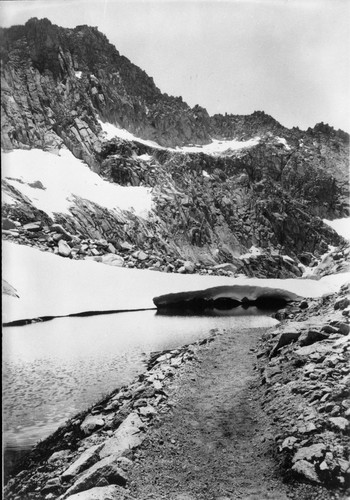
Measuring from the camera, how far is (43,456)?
243cm

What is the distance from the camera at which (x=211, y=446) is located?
242 cm

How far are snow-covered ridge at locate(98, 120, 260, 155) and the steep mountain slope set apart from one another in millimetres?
15

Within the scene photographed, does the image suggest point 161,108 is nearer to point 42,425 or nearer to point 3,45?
point 3,45

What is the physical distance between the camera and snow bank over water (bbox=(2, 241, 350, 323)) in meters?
2.91

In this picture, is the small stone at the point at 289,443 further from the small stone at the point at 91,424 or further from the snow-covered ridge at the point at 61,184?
the snow-covered ridge at the point at 61,184

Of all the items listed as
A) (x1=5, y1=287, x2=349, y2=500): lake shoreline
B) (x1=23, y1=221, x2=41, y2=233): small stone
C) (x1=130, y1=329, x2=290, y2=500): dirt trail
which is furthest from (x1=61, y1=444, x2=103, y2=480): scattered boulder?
(x1=23, y1=221, x2=41, y2=233): small stone

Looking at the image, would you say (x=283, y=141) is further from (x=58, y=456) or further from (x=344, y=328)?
(x=58, y=456)

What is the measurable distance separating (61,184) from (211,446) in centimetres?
241

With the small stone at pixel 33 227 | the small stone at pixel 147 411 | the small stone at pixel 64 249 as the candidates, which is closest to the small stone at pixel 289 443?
the small stone at pixel 147 411

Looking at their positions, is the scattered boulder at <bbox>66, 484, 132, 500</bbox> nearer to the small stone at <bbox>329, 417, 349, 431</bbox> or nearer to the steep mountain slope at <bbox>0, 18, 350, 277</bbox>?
the small stone at <bbox>329, 417, 349, 431</bbox>

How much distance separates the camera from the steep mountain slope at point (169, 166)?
10.6 feet

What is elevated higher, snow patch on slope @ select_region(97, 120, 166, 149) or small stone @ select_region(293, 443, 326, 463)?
snow patch on slope @ select_region(97, 120, 166, 149)

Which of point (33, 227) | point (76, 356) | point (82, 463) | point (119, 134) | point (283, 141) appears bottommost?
point (82, 463)

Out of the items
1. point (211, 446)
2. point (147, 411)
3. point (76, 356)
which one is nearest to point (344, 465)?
point (211, 446)
